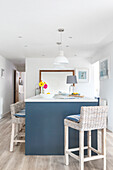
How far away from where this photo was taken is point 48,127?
311cm

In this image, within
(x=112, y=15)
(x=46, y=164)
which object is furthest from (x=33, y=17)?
(x=46, y=164)

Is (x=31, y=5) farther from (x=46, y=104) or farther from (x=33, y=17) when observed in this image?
(x=46, y=104)

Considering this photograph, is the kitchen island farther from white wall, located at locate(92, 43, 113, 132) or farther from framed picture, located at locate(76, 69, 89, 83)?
framed picture, located at locate(76, 69, 89, 83)

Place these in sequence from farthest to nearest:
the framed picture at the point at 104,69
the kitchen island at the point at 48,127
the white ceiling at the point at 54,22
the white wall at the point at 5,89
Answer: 1. the white wall at the point at 5,89
2. the framed picture at the point at 104,69
3. the kitchen island at the point at 48,127
4. the white ceiling at the point at 54,22

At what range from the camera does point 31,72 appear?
7496 millimetres

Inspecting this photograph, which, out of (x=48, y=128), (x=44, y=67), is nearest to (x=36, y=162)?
(x=48, y=128)

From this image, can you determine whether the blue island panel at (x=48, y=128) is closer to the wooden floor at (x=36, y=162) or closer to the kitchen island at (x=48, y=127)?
the kitchen island at (x=48, y=127)

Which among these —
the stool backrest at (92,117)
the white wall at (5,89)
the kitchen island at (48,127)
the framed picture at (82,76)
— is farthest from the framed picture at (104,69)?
the white wall at (5,89)

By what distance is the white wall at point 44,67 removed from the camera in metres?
7.49

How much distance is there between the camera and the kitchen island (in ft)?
10.1

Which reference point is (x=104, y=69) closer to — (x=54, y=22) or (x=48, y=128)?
(x=54, y=22)

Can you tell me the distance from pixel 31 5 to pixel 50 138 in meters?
2.18

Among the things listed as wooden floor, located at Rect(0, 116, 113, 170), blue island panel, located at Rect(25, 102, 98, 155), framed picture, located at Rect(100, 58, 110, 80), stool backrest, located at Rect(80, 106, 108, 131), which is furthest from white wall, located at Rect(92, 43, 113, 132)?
stool backrest, located at Rect(80, 106, 108, 131)

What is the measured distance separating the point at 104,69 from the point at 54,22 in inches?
103
